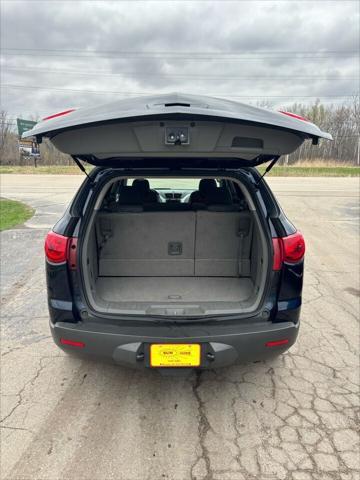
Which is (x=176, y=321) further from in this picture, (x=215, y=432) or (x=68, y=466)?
(x=68, y=466)

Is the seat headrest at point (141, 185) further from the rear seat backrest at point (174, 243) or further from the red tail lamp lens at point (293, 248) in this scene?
the red tail lamp lens at point (293, 248)

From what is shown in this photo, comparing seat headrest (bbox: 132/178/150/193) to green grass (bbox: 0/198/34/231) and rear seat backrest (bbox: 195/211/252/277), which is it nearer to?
rear seat backrest (bbox: 195/211/252/277)

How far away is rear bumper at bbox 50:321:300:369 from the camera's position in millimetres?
1946

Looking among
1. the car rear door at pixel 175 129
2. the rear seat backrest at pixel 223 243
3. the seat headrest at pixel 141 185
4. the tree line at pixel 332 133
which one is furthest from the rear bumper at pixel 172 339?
the tree line at pixel 332 133

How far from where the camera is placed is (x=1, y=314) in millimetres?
3396

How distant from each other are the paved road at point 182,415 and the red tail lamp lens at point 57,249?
98 cm

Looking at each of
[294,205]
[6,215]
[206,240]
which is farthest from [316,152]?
[206,240]

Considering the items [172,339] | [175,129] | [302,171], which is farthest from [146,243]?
[302,171]

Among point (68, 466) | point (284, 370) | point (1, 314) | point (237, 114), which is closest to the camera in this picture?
point (237, 114)

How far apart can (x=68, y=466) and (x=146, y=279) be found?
4.61 ft

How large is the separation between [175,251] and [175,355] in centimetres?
105

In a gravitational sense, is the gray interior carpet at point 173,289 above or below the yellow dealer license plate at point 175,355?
above

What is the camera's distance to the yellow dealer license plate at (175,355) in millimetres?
1944

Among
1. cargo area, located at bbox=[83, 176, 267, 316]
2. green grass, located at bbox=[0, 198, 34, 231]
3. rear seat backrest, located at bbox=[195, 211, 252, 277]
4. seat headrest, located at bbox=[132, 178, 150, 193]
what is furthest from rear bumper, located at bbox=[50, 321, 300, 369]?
green grass, located at bbox=[0, 198, 34, 231]
